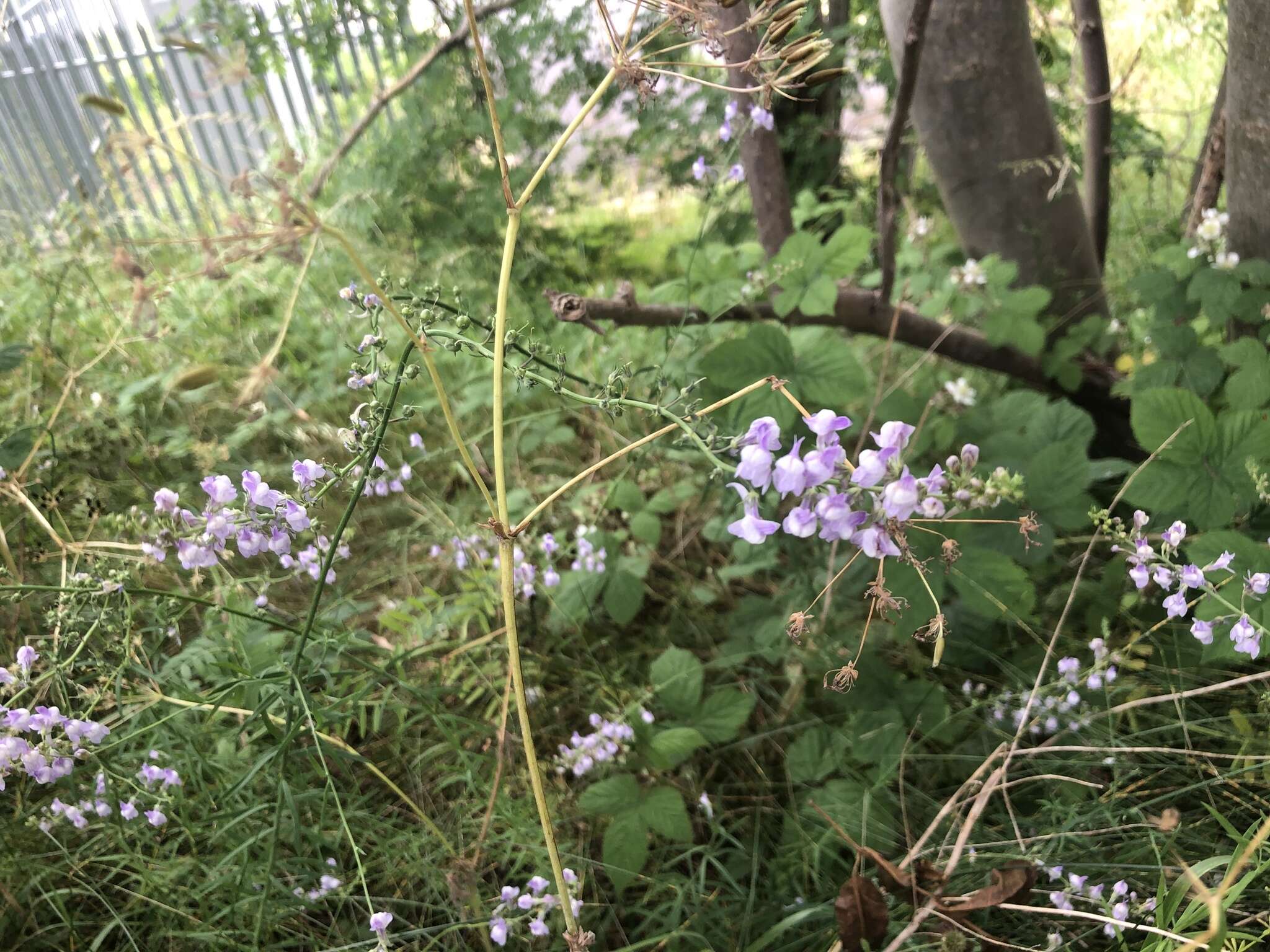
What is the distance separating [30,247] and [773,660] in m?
3.69

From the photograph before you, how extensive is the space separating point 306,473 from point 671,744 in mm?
873

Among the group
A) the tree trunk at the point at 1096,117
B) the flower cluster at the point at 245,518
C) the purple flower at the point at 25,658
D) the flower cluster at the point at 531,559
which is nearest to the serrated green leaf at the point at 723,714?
the flower cluster at the point at 531,559

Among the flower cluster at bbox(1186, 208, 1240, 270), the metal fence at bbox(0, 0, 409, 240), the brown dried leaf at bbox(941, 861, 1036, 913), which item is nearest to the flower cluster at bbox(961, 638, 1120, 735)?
Answer: the brown dried leaf at bbox(941, 861, 1036, 913)

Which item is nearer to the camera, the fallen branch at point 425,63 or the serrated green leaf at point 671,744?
the serrated green leaf at point 671,744

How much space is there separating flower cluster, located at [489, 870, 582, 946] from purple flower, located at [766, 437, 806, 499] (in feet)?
2.51

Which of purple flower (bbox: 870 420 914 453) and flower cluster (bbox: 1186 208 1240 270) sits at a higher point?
purple flower (bbox: 870 420 914 453)

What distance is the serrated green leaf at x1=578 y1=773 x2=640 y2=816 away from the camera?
1498 mm

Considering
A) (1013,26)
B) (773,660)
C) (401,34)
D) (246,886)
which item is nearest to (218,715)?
(246,886)

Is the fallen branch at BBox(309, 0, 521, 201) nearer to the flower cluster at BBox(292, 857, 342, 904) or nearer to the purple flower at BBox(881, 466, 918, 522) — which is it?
the flower cluster at BBox(292, 857, 342, 904)

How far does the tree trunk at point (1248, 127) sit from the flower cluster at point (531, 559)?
1.60 m

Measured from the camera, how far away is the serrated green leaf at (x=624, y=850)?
4.66 feet

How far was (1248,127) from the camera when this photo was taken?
1.76m

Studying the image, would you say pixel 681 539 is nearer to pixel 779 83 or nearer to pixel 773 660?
pixel 773 660

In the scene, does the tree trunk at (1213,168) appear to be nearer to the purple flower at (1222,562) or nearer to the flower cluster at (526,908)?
the purple flower at (1222,562)
